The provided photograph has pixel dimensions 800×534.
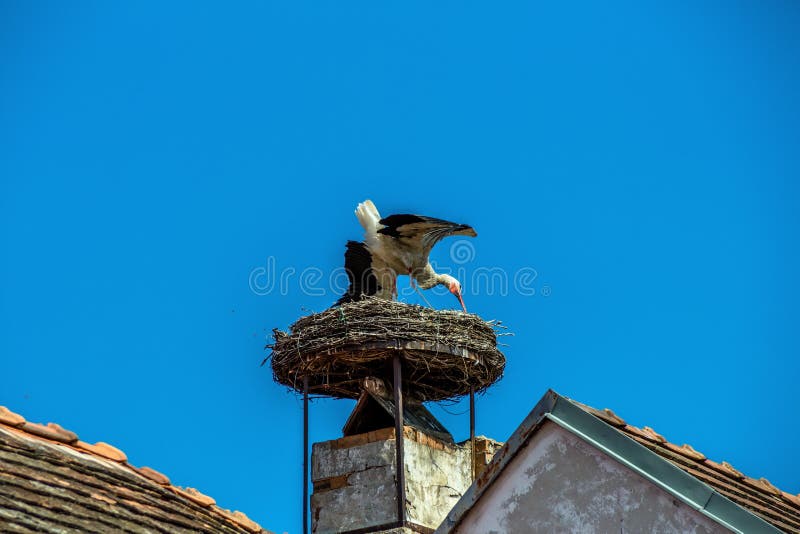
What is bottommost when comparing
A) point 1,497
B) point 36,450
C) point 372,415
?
point 1,497

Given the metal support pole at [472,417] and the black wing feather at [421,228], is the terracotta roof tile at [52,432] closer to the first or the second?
the metal support pole at [472,417]

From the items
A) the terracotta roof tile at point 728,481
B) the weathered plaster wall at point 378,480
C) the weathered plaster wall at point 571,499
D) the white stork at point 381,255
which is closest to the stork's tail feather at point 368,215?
the white stork at point 381,255

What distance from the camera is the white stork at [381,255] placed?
48.2 feet

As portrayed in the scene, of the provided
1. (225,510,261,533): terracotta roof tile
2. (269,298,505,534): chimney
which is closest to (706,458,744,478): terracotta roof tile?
(225,510,261,533): terracotta roof tile

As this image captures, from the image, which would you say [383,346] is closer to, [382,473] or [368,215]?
[382,473]

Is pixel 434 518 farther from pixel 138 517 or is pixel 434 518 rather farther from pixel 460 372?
pixel 138 517

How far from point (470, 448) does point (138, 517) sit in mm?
7522

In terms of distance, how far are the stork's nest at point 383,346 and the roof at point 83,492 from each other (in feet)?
17.3

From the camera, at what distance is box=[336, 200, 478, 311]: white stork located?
1470 centimetres

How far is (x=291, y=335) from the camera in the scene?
42.9 feet

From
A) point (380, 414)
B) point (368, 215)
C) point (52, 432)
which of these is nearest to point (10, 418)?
point (52, 432)

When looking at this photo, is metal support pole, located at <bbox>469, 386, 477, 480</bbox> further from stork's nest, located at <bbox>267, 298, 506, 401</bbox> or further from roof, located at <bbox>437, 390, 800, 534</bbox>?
roof, located at <bbox>437, 390, 800, 534</bbox>

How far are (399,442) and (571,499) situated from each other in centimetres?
626

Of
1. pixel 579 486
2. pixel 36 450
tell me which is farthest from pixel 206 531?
pixel 579 486
